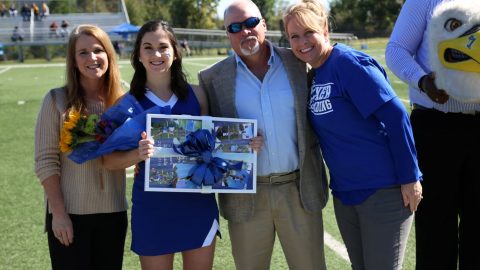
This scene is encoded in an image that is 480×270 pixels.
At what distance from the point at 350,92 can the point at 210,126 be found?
2.41 feet

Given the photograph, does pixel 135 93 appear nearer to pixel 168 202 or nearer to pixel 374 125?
pixel 168 202

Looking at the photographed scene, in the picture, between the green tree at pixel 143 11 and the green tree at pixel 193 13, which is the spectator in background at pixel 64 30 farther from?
the green tree at pixel 143 11

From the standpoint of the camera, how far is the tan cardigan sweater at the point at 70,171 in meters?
2.81

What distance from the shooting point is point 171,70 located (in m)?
3.05

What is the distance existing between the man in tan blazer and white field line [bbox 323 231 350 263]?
4.24 ft

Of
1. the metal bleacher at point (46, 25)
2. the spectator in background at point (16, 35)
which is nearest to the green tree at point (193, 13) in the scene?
the metal bleacher at point (46, 25)

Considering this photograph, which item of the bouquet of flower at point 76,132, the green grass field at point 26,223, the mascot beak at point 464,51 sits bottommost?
the green grass field at point 26,223

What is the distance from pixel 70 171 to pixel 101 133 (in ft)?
1.02

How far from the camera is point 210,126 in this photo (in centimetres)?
282

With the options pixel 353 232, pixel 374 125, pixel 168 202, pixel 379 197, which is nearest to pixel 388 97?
pixel 374 125

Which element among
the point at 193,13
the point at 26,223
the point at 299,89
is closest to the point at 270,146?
the point at 299,89

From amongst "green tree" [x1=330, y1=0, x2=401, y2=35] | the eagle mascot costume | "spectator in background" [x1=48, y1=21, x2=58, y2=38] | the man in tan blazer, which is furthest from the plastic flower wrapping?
"green tree" [x1=330, y1=0, x2=401, y2=35]

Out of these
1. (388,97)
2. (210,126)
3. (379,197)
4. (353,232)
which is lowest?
(353,232)

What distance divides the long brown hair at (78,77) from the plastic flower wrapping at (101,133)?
0.14 meters
